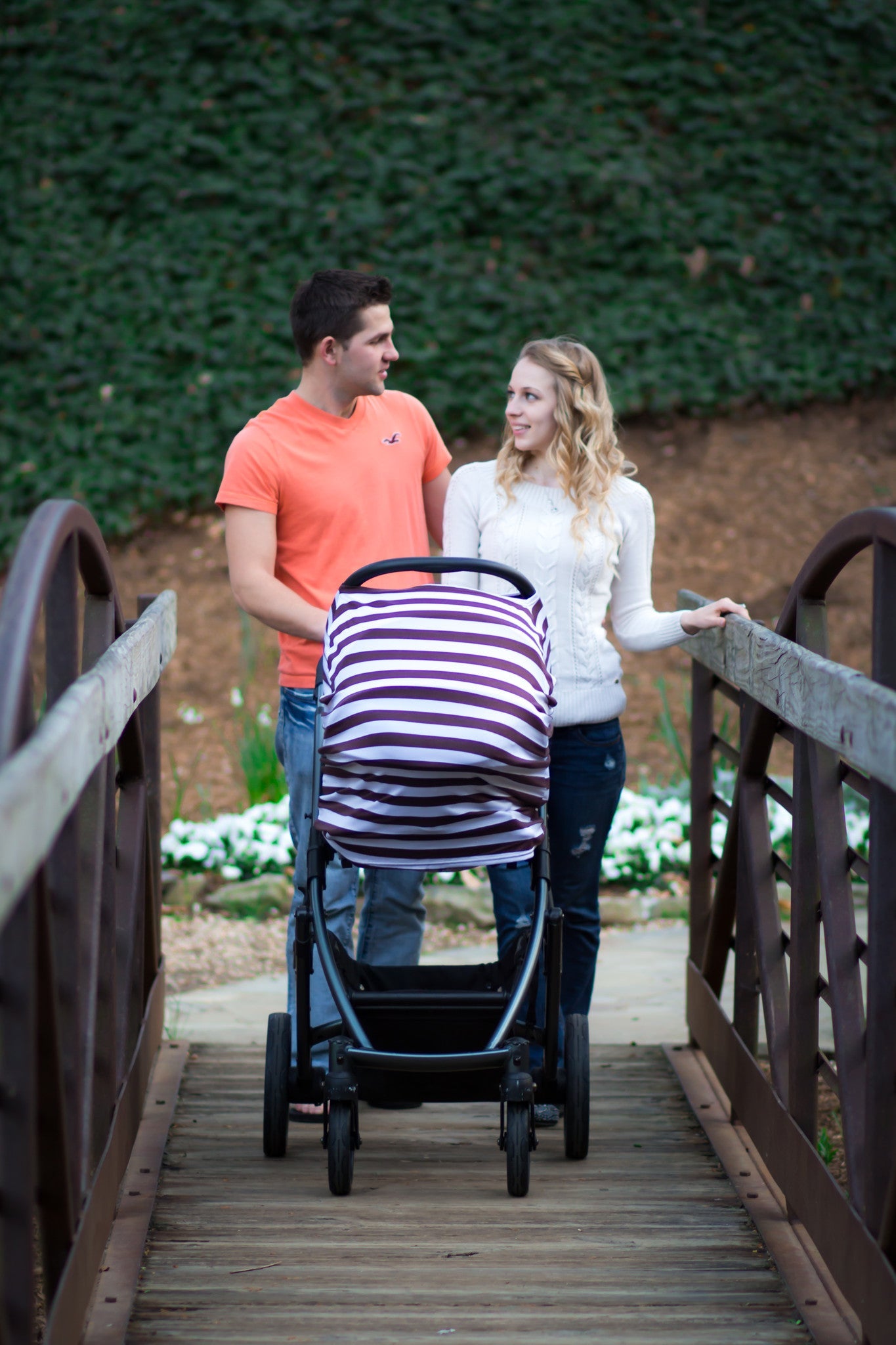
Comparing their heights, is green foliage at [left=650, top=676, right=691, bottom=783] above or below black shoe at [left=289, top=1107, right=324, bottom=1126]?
below

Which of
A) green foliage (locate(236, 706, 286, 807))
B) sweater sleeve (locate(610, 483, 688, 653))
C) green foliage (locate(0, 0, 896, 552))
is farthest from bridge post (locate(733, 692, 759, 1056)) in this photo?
green foliage (locate(0, 0, 896, 552))

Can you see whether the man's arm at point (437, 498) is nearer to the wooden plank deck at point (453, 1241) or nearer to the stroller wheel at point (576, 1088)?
the stroller wheel at point (576, 1088)

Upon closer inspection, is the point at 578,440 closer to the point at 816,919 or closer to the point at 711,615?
the point at 711,615

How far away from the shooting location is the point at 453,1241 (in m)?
2.47

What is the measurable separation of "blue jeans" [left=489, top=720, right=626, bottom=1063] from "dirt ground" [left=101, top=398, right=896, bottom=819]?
402 cm

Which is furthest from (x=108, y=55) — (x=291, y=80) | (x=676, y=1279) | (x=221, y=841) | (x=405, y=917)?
(x=676, y=1279)

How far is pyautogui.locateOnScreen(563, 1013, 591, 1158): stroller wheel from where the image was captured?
281 centimetres

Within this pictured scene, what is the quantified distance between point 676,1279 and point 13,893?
155cm

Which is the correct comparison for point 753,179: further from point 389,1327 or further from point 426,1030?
point 389,1327

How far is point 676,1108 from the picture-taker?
10.6ft

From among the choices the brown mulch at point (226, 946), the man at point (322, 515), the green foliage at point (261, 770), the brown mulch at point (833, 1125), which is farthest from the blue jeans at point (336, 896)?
the green foliage at point (261, 770)

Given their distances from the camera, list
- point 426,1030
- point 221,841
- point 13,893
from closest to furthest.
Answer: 1. point 13,893
2. point 426,1030
3. point 221,841

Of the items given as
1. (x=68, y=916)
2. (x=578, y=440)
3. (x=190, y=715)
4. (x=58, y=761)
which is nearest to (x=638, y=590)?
(x=578, y=440)

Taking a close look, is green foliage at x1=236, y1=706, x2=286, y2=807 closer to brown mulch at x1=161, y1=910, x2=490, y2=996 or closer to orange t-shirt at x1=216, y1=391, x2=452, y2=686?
brown mulch at x1=161, y1=910, x2=490, y2=996
